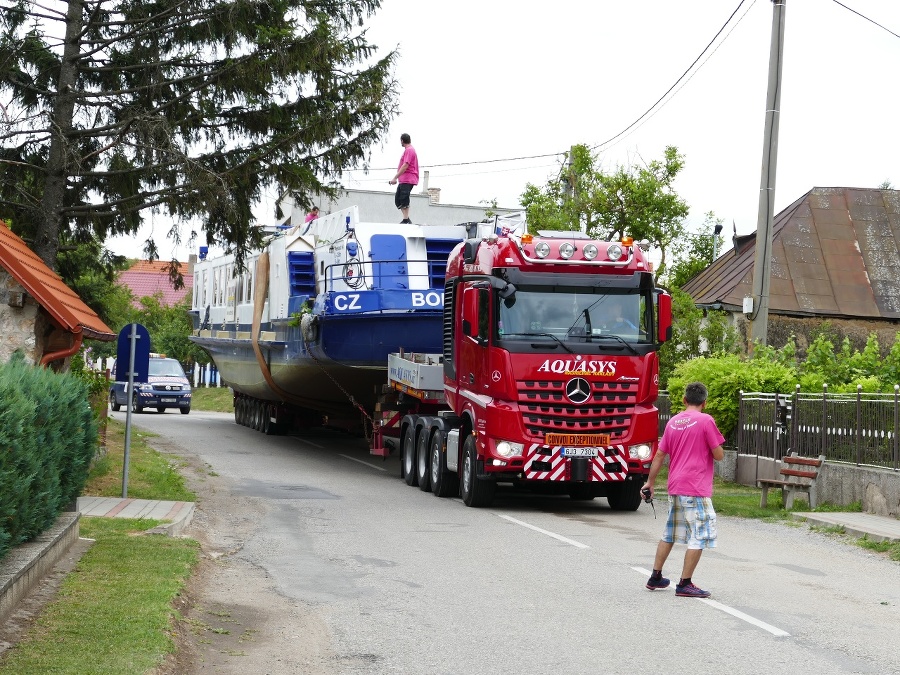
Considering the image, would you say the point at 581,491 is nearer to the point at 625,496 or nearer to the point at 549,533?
the point at 625,496

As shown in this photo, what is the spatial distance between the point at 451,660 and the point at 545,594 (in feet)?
7.84

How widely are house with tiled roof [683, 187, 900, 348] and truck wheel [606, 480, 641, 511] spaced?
1736cm

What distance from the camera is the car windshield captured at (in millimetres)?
41656

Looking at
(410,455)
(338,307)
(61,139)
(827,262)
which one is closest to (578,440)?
(410,455)

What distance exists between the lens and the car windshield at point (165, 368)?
41.7 meters

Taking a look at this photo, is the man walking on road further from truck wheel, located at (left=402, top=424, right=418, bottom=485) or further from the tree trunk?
the tree trunk

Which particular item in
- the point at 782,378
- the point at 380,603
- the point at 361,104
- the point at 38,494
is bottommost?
the point at 380,603

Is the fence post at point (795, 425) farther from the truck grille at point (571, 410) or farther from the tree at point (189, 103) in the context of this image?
the tree at point (189, 103)

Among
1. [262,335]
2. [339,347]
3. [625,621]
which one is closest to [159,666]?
[625,621]

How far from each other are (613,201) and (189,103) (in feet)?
48.3

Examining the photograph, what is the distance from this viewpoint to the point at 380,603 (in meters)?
9.12

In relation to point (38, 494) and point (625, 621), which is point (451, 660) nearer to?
point (625, 621)

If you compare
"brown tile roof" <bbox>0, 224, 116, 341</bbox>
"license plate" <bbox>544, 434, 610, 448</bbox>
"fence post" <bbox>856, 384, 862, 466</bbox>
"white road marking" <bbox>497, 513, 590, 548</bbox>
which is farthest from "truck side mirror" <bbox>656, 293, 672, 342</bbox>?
"brown tile roof" <bbox>0, 224, 116, 341</bbox>

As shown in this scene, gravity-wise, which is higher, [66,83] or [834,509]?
[66,83]
